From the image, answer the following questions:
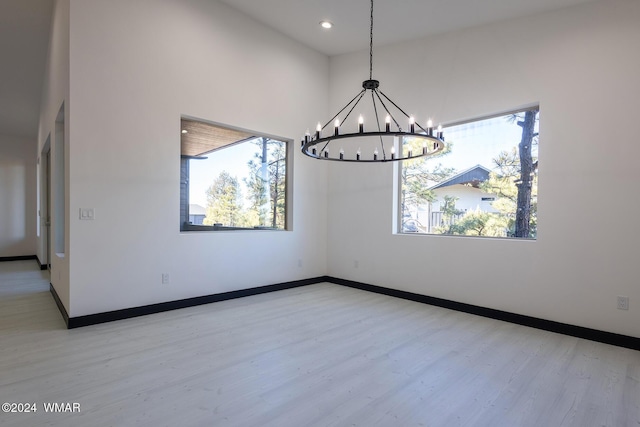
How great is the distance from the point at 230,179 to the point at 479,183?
336cm

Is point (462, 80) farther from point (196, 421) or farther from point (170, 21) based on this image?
point (196, 421)

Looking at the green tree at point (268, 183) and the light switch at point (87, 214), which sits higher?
the green tree at point (268, 183)

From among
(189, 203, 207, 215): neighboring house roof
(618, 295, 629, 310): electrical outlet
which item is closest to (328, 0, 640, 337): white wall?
(618, 295, 629, 310): electrical outlet

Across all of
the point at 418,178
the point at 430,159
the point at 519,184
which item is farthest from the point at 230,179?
the point at 519,184

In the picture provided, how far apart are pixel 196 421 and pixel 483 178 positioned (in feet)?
13.2

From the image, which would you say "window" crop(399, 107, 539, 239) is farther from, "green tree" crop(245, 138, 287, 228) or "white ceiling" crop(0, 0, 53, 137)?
"white ceiling" crop(0, 0, 53, 137)

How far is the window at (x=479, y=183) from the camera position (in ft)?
13.0

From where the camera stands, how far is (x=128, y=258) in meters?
3.69

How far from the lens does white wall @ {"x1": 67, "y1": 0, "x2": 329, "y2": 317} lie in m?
3.41

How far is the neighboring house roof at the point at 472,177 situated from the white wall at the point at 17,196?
10.3 meters

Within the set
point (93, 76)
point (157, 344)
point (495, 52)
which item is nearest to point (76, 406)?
point (157, 344)

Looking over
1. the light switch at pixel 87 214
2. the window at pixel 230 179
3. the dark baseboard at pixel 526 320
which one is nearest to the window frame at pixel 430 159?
the dark baseboard at pixel 526 320

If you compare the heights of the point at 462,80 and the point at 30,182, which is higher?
the point at 462,80

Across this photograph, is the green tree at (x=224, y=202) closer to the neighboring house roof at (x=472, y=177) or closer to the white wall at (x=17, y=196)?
the neighboring house roof at (x=472, y=177)
